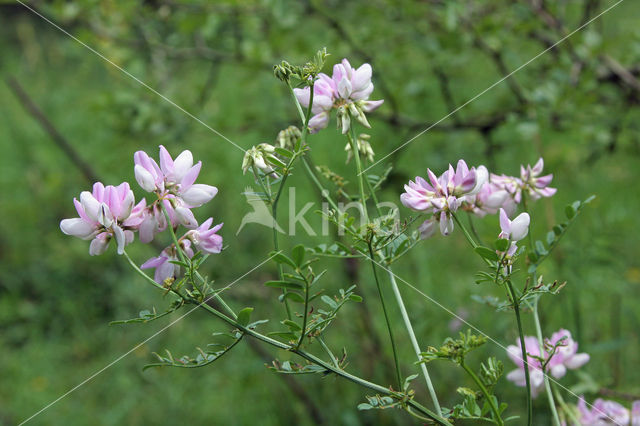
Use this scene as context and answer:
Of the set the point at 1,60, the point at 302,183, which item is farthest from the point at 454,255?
the point at 1,60

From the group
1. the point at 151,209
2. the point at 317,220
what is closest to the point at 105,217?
the point at 151,209

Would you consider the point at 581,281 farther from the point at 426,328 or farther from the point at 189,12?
the point at 189,12

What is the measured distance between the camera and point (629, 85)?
5.04 feet

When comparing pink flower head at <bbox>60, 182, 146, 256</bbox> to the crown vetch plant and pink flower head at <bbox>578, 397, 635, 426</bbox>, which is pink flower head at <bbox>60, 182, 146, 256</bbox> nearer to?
the crown vetch plant

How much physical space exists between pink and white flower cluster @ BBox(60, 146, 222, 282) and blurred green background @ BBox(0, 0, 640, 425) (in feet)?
2.40

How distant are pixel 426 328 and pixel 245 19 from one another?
98 cm

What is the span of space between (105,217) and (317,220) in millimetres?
1804

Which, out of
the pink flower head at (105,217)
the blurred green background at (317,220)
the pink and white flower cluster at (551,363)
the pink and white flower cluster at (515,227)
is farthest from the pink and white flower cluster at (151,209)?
the blurred green background at (317,220)

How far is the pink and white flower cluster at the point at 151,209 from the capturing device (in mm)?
592

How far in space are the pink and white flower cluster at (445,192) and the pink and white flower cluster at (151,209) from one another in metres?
0.19

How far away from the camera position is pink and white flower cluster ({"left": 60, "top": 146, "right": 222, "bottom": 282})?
1.94ft

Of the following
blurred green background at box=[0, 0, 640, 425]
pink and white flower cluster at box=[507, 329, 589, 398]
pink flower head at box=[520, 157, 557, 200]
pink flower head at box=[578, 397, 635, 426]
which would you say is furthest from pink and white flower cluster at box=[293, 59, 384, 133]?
blurred green background at box=[0, 0, 640, 425]

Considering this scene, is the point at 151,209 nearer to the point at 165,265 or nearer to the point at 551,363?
the point at 165,265

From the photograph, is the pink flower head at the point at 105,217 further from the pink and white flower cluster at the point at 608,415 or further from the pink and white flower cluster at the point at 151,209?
the pink and white flower cluster at the point at 608,415
